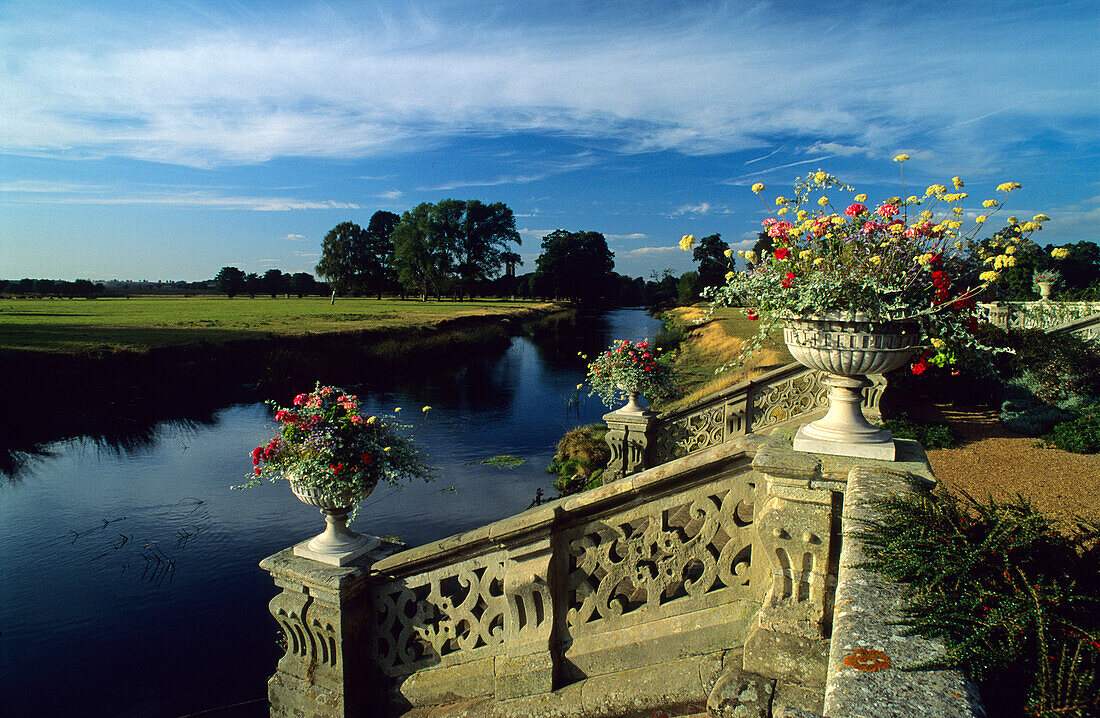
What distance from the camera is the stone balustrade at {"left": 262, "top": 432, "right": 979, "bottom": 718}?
2.78 meters

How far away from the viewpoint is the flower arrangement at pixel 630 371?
31.4ft

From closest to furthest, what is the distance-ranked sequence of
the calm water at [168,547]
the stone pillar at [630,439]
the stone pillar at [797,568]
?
the stone pillar at [797,568] → the calm water at [168,547] → the stone pillar at [630,439]

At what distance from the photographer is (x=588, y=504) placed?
3494 mm

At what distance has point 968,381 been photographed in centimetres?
1262

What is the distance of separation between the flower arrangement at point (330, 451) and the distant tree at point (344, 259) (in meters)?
82.8

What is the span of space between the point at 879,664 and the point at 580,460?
13106mm

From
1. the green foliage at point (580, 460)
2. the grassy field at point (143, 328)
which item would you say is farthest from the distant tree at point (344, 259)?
the green foliage at point (580, 460)

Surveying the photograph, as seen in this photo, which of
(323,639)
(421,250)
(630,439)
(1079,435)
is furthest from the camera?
(421,250)

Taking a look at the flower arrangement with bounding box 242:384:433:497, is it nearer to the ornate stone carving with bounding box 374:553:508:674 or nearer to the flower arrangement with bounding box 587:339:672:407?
the ornate stone carving with bounding box 374:553:508:674

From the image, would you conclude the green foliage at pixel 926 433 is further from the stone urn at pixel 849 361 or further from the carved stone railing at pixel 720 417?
the stone urn at pixel 849 361

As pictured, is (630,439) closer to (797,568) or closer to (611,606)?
(611,606)

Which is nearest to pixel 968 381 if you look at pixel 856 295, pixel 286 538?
pixel 856 295

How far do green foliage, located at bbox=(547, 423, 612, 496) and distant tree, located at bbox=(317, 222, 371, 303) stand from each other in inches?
2894

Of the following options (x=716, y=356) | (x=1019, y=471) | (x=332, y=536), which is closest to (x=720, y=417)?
(x=1019, y=471)
